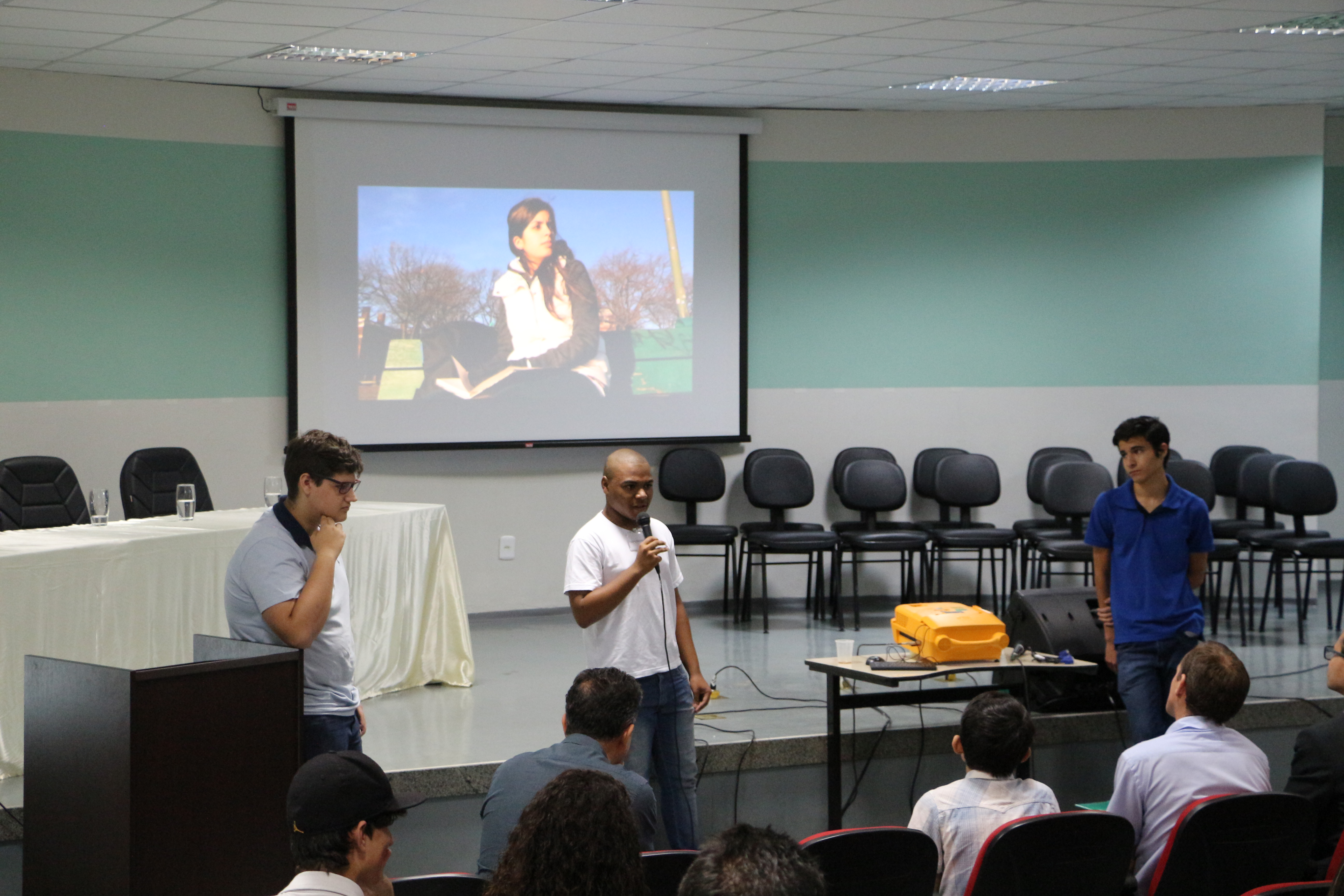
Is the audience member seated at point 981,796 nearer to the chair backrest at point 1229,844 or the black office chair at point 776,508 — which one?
the chair backrest at point 1229,844

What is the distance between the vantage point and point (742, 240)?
7.95 meters

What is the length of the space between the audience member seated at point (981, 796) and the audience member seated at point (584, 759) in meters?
0.67

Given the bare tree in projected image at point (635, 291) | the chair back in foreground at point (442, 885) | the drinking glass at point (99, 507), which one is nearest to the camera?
the chair back in foreground at point (442, 885)

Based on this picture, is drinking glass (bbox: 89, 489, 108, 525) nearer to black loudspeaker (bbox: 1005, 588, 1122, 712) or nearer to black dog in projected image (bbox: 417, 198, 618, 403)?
black dog in projected image (bbox: 417, 198, 618, 403)

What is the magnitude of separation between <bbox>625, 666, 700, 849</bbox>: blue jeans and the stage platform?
0.81 m

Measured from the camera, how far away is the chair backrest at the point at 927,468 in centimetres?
798

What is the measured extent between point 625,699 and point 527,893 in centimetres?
111

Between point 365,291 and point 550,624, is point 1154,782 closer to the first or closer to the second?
point 550,624

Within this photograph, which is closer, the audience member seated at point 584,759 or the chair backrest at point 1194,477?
the audience member seated at point 584,759

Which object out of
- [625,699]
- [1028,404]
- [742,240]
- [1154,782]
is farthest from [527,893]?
[1028,404]

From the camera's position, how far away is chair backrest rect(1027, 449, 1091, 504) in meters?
8.02

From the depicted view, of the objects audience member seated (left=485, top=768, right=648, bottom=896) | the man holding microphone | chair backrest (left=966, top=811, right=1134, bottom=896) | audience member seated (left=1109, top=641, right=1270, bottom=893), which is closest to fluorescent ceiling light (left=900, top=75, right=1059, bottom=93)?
the man holding microphone

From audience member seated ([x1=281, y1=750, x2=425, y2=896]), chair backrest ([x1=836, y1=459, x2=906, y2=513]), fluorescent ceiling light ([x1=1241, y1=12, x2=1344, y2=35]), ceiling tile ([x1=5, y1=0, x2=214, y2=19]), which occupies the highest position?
fluorescent ceiling light ([x1=1241, y1=12, x2=1344, y2=35])

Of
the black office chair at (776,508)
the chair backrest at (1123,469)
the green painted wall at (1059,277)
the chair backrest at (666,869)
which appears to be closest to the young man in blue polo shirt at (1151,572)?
the chair backrest at (666,869)
